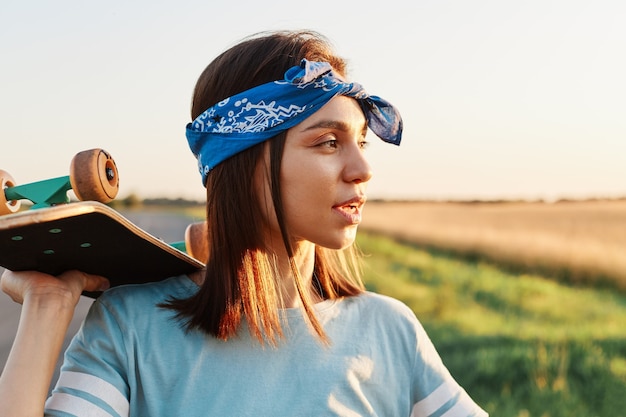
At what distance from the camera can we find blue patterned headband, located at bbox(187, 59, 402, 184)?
2.61 meters

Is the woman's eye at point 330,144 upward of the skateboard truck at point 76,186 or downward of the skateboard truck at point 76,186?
upward

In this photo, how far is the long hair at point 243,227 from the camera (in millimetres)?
2590

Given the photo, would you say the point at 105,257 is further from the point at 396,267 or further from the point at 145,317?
the point at 396,267

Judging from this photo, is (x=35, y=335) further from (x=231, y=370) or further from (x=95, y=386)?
(x=231, y=370)

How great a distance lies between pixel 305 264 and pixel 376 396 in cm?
46

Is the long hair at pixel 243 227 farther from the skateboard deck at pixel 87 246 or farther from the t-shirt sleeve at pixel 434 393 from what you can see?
the t-shirt sleeve at pixel 434 393

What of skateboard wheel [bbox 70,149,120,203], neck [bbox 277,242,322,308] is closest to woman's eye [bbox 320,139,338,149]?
neck [bbox 277,242,322,308]

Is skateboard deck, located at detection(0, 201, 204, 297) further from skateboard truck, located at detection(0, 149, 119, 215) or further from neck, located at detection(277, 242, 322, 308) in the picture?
neck, located at detection(277, 242, 322, 308)

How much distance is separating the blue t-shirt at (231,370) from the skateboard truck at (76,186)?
1.10 feet

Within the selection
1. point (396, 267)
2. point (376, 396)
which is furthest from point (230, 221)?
point (396, 267)

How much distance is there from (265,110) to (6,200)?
0.77 meters

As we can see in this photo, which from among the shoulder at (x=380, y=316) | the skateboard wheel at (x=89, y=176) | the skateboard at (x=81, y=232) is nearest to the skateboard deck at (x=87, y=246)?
the skateboard at (x=81, y=232)

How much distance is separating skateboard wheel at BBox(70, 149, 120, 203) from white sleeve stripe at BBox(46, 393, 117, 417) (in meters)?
0.53

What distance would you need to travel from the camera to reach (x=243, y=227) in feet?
8.71
